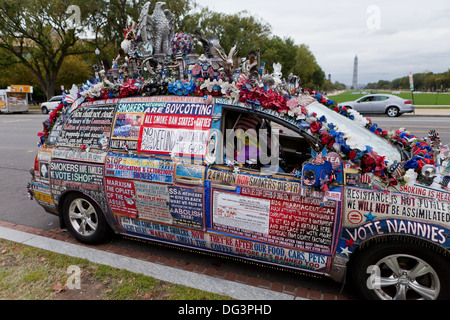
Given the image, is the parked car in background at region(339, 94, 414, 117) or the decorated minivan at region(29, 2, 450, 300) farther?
the parked car in background at region(339, 94, 414, 117)

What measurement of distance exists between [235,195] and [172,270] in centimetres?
113

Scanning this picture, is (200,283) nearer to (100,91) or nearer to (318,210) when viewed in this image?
(318,210)

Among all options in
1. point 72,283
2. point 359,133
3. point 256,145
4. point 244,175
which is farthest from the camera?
point 256,145

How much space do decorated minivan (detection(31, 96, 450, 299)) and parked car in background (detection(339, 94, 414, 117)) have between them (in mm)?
18886

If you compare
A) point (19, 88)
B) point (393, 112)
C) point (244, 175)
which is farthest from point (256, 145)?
point (19, 88)

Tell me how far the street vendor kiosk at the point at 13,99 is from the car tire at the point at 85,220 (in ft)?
106

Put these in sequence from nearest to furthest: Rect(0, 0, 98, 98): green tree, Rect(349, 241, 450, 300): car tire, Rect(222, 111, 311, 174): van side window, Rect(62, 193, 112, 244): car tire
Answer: Rect(349, 241, 450, 300): car tire
Rect(222, 111, 311, 174): van side window
Rect(62, 193, 112, 244): car tire
Rect(0, 0, 98, 98): green tree

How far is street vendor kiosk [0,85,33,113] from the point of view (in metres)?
30.4

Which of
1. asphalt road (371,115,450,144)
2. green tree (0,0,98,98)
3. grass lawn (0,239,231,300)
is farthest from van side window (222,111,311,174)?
green tree (0,0,98,98)

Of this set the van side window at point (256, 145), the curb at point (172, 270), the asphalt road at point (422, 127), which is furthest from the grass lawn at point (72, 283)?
the asphalt road at point (422, 127)

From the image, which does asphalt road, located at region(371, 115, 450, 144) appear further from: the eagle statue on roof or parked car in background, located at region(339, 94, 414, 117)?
the eagle statue on roof

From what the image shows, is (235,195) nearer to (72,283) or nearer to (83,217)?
(72,283)

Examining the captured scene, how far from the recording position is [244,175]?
3059 millimetres
